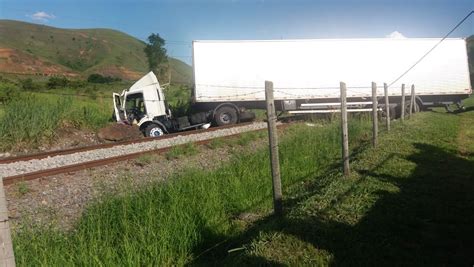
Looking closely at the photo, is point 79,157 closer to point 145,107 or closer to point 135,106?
point 145,107

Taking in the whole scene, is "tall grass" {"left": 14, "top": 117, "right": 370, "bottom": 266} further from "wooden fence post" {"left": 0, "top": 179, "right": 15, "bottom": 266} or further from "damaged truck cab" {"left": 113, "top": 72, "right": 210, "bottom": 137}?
"damaged truck cab" {"left": 113, "top": 72, "right": 210, "bottom": 137}

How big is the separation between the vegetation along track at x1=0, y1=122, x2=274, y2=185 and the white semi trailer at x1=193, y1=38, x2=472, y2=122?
589 cm

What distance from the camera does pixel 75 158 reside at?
38.8 ft

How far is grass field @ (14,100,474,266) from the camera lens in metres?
4.40

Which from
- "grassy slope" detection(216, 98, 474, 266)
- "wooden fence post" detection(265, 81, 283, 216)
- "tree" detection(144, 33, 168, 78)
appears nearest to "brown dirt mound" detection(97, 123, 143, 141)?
"grassy slope" detection(216, 98, 474, 266)

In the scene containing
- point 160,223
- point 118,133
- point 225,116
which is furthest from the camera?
point 225,116

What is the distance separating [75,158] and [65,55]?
563ft

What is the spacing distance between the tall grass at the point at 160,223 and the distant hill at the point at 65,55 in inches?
5051

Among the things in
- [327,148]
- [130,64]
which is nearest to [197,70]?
[327,148]

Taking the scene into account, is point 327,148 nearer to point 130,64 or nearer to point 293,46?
point 293,46

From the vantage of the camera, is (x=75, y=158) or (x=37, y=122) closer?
(x=75, y=158)

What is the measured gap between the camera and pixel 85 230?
218 inches

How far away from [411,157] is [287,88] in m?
13.8

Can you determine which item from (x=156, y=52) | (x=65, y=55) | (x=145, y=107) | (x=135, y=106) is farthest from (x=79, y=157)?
(x=65, y=55)
